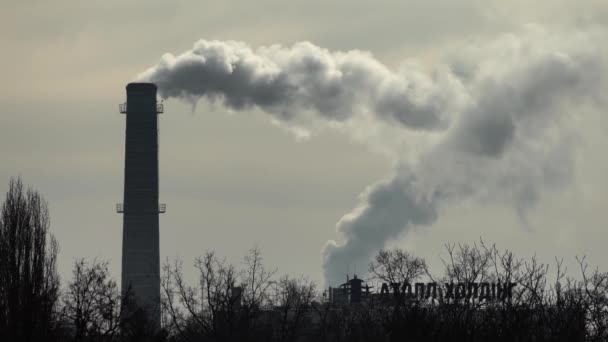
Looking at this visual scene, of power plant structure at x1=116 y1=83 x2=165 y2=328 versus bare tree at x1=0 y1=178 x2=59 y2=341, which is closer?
bare tree at x1=0 y1=178 x2=59 y2=341

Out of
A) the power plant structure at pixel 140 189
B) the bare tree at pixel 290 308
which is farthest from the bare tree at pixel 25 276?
the power plant structure at pixel 140 189

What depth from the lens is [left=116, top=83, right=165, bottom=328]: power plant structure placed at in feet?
283

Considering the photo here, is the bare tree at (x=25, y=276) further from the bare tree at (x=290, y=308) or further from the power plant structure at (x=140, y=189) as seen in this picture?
the power plant structure at (x=140, y=189)

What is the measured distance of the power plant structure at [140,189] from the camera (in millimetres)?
86375

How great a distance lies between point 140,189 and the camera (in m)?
86.3

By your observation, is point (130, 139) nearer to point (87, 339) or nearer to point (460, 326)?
point (87, 339)

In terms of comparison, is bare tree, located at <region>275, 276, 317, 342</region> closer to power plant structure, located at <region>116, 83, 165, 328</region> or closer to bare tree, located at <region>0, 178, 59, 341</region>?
bare tree, located at <region>0, 178, 59, 341</region>

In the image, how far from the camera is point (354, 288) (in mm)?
110625

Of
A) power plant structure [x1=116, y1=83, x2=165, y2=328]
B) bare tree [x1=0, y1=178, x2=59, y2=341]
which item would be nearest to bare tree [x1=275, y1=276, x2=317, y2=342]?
bare tree [x1=0, y1=178, x2=59, y2=341]

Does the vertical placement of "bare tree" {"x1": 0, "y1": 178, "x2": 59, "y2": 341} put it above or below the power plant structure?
below

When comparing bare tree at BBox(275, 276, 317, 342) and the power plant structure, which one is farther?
the power plant structure

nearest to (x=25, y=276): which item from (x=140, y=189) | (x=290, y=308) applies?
(x=290, y=308)

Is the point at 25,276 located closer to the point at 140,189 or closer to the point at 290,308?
the point at 290,308

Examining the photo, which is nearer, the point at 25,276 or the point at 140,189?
the point at 25,276
